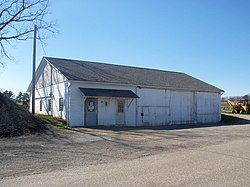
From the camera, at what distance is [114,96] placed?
21.8m

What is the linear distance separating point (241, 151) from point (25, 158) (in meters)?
7.67

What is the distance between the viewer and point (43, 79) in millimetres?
27094

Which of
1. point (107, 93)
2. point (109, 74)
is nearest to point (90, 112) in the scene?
point (107, 93)

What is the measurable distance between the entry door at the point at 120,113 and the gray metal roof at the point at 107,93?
88 cm

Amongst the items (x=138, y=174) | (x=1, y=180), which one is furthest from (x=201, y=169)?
(x=1, y=180)

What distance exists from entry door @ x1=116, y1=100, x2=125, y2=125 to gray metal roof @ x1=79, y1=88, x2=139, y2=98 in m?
0.88

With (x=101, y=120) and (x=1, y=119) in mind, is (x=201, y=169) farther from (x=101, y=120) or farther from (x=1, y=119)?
(x=101, y=120)

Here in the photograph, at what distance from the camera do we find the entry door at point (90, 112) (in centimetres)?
2167

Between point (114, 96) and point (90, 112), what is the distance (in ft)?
7.29

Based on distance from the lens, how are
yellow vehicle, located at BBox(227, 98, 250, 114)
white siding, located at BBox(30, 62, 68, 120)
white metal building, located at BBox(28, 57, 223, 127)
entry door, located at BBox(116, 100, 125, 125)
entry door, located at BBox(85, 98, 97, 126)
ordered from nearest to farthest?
white metal building, located at BBox(28, 57, 223, 127) < entry door, located at BBox(85, 98, 97, 126) < white siding, located at BBox(30, 62, 68, 120) < entry door, located at BBox(116, 100, 125, 125) < yellow vehicle, located at BBox(227, 98, 250, 114)

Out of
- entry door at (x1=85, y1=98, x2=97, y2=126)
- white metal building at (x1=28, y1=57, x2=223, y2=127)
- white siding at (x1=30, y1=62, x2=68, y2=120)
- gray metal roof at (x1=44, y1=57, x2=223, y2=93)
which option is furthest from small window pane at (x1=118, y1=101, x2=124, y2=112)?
white siding at (x1=30, y1=62, x2=68, y2=120)

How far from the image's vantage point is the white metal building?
70.2 ft

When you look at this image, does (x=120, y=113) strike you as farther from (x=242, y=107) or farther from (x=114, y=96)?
(x=242, y=107)

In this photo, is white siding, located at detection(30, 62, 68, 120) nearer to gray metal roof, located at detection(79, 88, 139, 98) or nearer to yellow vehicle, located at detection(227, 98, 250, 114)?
gray metal roof, located at detection(79, 88, 139, 98)
